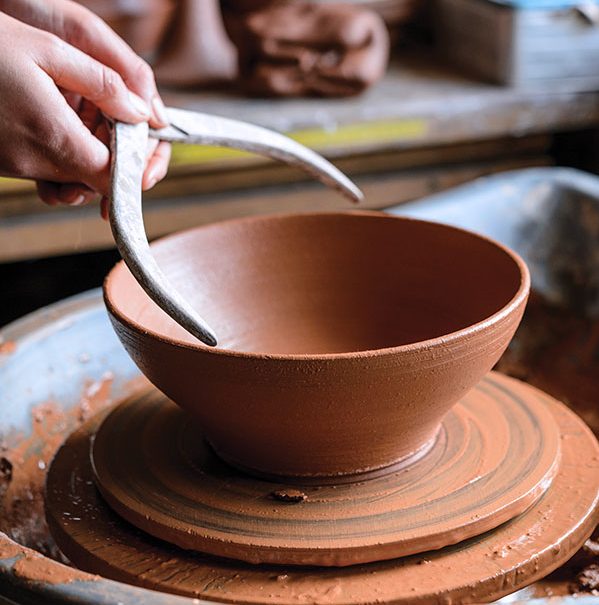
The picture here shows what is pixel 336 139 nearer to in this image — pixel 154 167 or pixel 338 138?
pixel 338 138

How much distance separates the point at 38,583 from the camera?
0.72m

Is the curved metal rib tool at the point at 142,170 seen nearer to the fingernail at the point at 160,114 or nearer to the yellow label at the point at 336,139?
the fingernail at the point at 160,114

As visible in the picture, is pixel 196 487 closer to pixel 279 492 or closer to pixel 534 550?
pixel 279 492

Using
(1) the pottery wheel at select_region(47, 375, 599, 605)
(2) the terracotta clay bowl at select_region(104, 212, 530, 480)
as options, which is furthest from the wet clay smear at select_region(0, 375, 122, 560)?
(2) the terracotta clay bowl at select_region(104, 212, 530, 480)

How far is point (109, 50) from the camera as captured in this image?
101 centimetres

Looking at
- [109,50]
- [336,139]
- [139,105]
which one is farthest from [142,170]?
[336,139]

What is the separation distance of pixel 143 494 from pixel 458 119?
5.40 feet

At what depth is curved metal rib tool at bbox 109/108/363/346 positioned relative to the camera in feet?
2.44

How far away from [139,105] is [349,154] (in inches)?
56.6

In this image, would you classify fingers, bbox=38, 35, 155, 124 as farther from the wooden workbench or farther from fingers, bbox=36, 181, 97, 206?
the wooden workbench

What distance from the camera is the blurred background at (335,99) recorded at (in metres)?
2.21

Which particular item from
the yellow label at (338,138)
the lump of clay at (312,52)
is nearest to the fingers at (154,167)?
the yellow label at (338,138)

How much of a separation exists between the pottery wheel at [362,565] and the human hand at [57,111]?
1.05 feet

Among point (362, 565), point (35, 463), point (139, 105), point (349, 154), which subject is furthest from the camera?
point (349, 154)
